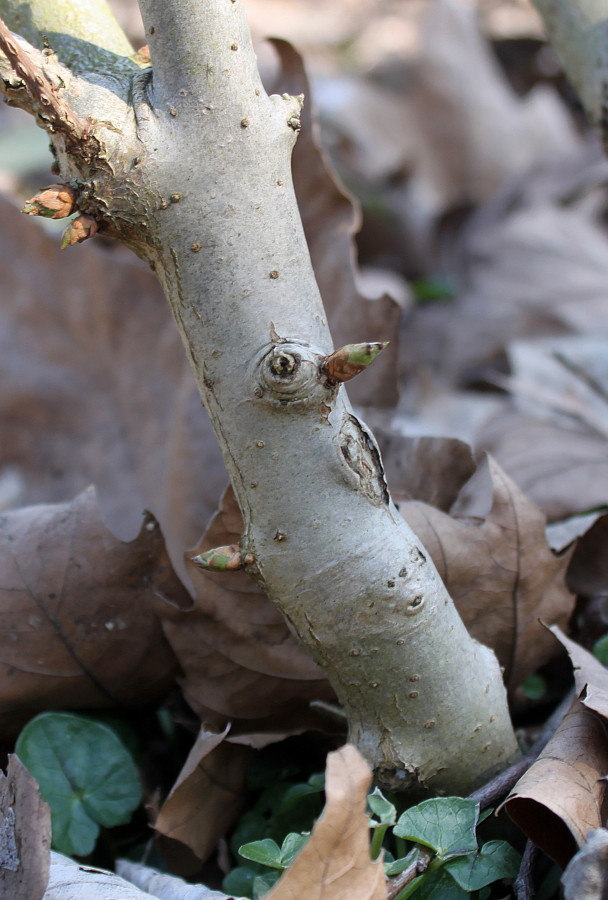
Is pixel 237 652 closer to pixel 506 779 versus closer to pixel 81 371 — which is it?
pixel 506 779

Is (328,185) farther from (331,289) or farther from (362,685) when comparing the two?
(362,685)

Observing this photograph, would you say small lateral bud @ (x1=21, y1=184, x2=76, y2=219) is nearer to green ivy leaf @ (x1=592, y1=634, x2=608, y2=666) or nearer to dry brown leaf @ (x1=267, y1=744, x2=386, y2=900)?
dry brown leaf @ (x1=267, y1=744, x2=386, y2=900)

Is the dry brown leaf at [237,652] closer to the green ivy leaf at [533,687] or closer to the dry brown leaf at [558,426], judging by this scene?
the green ivy leaf at [533,687]

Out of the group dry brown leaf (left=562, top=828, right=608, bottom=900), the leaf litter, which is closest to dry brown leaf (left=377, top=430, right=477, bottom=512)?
the leaf litter

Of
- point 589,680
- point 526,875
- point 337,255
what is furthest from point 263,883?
point 337,255

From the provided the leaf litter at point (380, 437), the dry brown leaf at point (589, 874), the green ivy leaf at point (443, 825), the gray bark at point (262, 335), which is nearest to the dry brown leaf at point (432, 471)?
the leaf litter at point (380, 437)

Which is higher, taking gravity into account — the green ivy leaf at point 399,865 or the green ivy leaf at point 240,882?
the green ivy leaf at point 399,865
